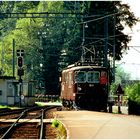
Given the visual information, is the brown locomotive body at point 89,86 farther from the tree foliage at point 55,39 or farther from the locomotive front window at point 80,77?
the tree foliage at point 55,39

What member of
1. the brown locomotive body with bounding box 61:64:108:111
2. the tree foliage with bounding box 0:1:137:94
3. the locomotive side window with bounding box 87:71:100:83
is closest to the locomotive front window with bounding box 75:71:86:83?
the brown locomotive body with bounding box 61:64:108:111

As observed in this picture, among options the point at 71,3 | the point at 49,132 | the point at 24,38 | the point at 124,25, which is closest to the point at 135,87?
the point at 49,132

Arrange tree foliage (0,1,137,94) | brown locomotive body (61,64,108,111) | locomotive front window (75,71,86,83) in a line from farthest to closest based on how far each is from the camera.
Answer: tree foliage (0,1,137,94) → locomotive front window (75,71,86,83) → brown locomotive body (61,64,108,111)

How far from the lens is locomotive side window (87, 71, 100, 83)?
38875 mm

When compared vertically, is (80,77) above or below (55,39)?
below

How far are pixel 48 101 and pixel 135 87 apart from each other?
4701 cm

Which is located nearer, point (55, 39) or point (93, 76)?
point (93, 76)

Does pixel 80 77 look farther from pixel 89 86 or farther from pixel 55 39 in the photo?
pixel 55 39

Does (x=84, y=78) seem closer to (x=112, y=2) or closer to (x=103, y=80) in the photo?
(x=103, y=80)

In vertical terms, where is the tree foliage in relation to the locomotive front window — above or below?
above

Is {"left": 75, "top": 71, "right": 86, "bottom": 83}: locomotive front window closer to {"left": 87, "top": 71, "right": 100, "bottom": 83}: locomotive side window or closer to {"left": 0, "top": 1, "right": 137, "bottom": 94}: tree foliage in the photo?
{"left": 87, "top": 71, "right": 100, "bottom": 83}: locomotive side window

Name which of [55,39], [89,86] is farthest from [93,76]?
[55,39]

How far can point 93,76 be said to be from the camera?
39.0 m

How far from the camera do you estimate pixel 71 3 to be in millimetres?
93562
